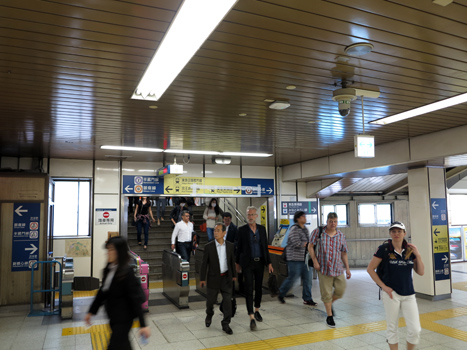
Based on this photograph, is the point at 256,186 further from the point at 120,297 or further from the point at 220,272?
the point at 120,297

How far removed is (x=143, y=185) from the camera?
10.2 meters

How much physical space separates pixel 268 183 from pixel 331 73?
7731 millimetres

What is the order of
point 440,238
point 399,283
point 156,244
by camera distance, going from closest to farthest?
point 399,283
point 440,238
point 156,244

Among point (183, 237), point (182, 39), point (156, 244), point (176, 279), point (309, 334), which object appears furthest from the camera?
point (156, 244)

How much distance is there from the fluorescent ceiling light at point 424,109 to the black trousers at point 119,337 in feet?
15.2

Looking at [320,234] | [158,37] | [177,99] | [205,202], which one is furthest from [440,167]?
[205,202]

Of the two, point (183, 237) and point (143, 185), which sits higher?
point (143, 185)

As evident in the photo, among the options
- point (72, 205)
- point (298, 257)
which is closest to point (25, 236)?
point (72, 205)

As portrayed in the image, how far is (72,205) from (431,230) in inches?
335

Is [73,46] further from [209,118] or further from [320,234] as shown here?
[320,234]

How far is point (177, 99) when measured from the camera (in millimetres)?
4840

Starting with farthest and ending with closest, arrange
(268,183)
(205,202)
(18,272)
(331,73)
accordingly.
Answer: (205,202) → (268,183) → (18,272) → (331,73)

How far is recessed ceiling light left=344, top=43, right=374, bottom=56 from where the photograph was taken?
334cm

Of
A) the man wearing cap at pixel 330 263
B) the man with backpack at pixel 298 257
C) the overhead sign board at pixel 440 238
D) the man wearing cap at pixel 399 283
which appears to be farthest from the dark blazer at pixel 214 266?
the overhead sign board at pixel 440 238
